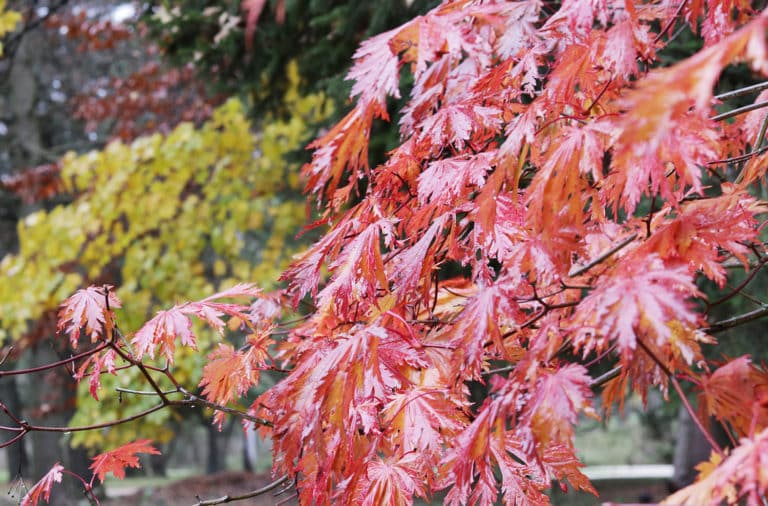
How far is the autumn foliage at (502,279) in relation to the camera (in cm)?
121

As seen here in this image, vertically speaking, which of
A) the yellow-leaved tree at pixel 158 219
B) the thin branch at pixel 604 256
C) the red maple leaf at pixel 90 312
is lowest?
the yellow-leaved tree at pixel 158 219

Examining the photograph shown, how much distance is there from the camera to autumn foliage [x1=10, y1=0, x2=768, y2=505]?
3.98 ft

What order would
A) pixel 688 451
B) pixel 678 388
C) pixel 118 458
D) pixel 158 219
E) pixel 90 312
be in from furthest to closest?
pixel 688 451 < pixel 158 219 < pixel 118 458 < pixel 90 312 < pixel 678 388

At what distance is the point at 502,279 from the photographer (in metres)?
1.63

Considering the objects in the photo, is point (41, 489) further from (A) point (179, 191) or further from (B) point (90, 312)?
(A) point (179, 191)

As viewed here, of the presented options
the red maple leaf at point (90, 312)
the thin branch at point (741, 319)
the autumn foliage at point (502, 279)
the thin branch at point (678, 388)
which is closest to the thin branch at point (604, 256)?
the autumn foliage at point (502, 279)

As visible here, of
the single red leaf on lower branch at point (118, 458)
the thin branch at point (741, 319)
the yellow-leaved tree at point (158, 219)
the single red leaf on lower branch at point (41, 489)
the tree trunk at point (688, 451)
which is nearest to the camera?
the thin branch at point (741, 319)

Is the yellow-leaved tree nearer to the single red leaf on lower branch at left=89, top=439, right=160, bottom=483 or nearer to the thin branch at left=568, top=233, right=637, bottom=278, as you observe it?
the single red leaf on lower branch at left=89, top=439, right=160, bottom=483

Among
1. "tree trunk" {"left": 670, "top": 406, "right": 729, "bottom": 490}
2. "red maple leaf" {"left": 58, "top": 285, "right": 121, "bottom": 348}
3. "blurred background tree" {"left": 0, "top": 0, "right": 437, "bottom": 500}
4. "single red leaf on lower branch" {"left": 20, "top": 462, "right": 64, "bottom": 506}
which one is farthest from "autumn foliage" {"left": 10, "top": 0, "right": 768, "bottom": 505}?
"tree trunk" {"left": 670, "top": 406, "right": 729, "bottom": 490}

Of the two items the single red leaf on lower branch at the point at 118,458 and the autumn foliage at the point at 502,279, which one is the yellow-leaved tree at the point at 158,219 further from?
the autumn foliage at the point at 502,279

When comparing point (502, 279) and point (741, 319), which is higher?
point (502, 279)

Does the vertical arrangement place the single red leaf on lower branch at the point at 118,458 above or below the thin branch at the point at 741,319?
below

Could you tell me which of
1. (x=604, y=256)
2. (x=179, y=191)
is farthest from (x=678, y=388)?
(x=179, y=191)

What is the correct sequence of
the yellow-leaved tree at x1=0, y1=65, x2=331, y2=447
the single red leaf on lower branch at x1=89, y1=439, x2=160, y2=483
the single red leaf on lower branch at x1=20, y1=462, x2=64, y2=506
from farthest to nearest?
the yellow-leaved tree at x1=0, y1=65, x2=331, y2=447, the single red leaf on lower branch at x1=89, y1=439, x2=160, y2=483, the single red leaf on lower branch at x1=20, y1=462, x2=64, y2=506
